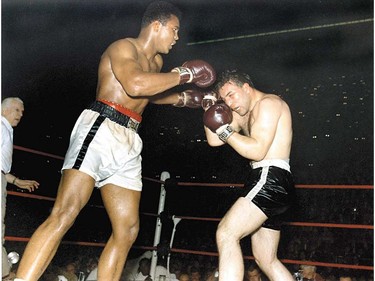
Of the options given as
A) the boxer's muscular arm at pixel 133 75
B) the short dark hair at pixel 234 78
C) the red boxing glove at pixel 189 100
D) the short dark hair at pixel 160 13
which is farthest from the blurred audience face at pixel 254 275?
the short dark hair at pixel 160 13

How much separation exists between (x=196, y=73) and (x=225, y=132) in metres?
0.36

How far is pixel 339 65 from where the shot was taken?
7574 millimetres

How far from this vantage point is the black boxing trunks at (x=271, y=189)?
187cm

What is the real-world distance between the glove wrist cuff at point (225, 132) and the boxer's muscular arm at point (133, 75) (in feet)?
0.94

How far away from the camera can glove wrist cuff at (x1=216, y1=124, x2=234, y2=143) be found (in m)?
2.02

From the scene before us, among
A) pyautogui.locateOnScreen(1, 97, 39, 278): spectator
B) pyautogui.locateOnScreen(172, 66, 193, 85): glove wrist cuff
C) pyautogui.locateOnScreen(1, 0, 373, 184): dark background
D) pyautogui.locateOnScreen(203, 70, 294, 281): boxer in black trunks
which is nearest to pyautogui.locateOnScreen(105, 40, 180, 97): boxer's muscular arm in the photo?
pyautogui.locateOnScreen(172, 66, 193, 85): glove wrist cuff

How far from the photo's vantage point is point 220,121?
2051mm

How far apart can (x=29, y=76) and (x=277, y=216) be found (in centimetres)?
431

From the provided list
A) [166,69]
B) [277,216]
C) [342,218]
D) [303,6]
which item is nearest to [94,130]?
[277,216]

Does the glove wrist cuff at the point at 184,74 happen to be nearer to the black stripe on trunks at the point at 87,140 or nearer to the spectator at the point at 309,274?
the black stripe on trunks at the point at 87,140

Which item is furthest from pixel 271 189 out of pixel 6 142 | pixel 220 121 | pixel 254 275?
pixel 254 275

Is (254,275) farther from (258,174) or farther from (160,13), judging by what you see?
(160,13)

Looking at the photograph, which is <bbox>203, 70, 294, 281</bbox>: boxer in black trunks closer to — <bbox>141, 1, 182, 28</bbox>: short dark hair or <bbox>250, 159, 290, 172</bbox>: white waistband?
<bbox>250, 159, 290, 172</bbox>: white waistband

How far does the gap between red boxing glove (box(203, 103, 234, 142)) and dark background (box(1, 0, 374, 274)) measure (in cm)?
240
